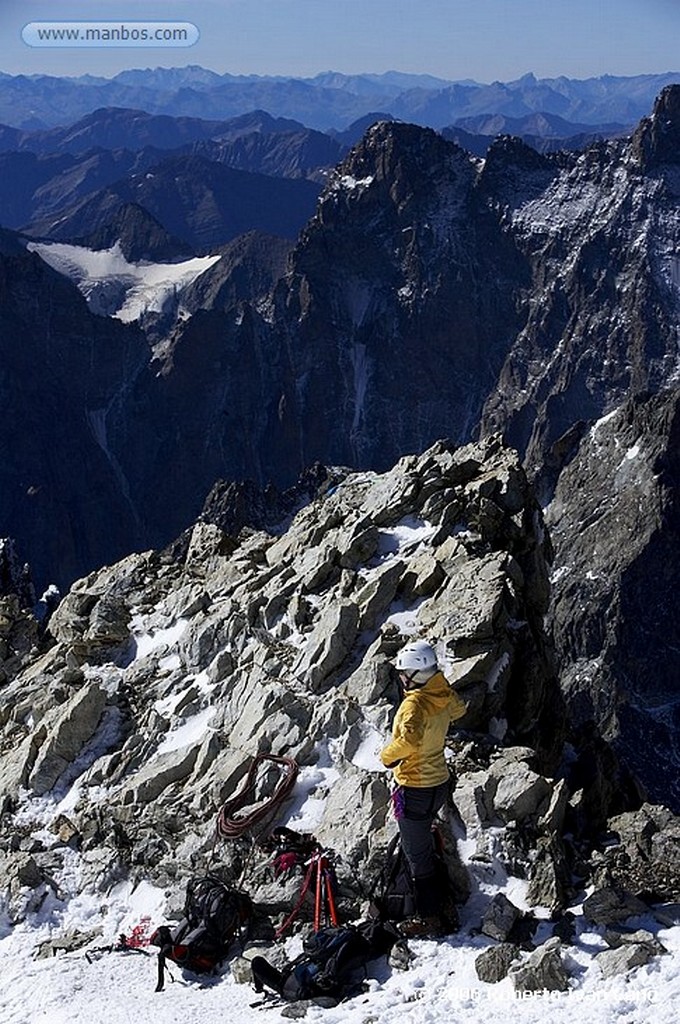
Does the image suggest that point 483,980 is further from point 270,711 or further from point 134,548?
point 134,548

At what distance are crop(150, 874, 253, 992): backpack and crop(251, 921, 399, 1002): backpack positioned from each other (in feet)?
2.97

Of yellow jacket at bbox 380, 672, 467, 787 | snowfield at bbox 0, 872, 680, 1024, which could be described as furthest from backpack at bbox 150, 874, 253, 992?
yellow jacket at bbox 380, 672, 467, 787

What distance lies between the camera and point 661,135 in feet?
619

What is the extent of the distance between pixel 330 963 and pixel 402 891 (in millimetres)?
1467

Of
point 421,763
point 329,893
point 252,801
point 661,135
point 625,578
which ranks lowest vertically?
point 625,578

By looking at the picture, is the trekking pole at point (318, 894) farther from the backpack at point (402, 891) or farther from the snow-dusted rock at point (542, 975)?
the snow-dusted rock at point (542, 975)

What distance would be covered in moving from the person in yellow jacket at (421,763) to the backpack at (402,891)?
0.16 m

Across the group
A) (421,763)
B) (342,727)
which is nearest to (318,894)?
(421,763)

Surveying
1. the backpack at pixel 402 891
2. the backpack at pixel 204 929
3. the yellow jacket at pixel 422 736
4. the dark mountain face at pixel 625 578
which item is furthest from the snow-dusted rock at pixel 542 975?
the dark mountain face at pixel 625 578

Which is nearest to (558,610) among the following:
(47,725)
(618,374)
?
(618,374)

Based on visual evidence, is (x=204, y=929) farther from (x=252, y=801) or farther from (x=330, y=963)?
(x=252, y=801)

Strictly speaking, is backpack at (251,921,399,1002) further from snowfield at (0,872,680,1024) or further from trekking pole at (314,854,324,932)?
trekking pole at (314,854,324,932)

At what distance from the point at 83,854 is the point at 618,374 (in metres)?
180

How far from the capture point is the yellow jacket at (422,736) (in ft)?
40.3
